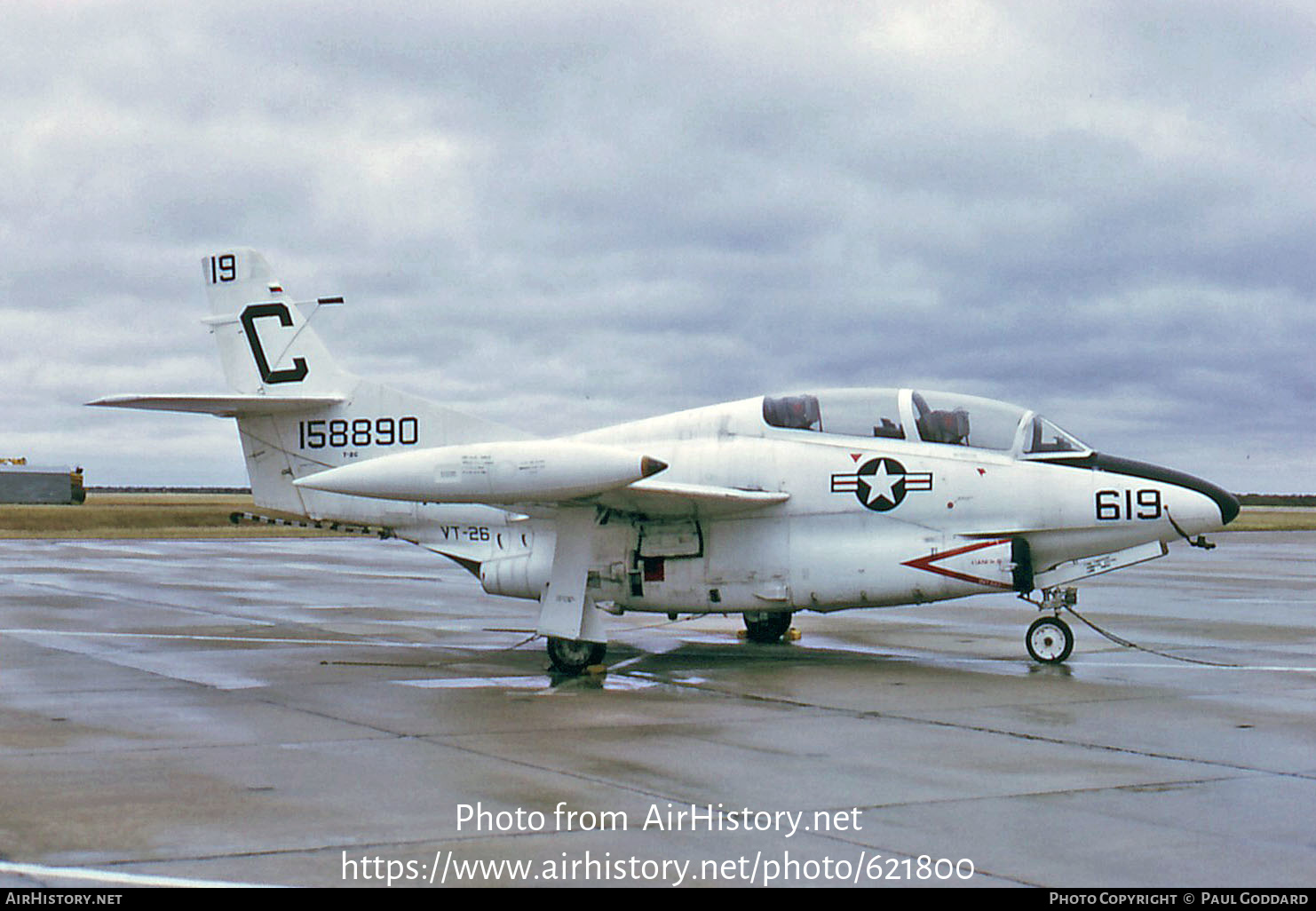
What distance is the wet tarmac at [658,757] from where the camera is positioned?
6.12 meters

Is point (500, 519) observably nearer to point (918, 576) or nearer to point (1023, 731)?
point (918, 576)

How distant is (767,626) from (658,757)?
25.3 ft

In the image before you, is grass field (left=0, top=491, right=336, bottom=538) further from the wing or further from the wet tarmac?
the wing

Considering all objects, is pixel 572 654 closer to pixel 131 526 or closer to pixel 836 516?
pixel 836 516

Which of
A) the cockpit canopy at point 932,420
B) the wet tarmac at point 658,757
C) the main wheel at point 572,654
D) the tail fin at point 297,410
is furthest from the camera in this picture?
the tail fin at point 297,410

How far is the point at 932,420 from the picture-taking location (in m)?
13.8

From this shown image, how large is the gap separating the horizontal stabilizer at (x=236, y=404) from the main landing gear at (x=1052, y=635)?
27.2 feet

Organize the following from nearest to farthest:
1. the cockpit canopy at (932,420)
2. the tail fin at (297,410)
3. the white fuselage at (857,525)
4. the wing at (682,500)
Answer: the wing at (682,500) → the white fuselage at (857,525) → the cockpit canopy at (932,420) → the tail fin at (297,410)

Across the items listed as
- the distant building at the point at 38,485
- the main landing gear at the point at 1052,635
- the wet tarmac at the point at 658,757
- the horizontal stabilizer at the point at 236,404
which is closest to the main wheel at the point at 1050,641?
the main landing gear at the point at 1052,635

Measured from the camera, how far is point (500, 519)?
15.0 metres

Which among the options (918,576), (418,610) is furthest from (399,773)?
(418,610)

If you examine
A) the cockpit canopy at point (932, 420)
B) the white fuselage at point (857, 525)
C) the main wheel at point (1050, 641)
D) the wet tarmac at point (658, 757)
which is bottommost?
the wet tarmac at point (658, 757)

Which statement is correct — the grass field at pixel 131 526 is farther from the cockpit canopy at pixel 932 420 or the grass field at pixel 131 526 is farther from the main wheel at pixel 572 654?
the cockpit canopy at pixel 932 420
